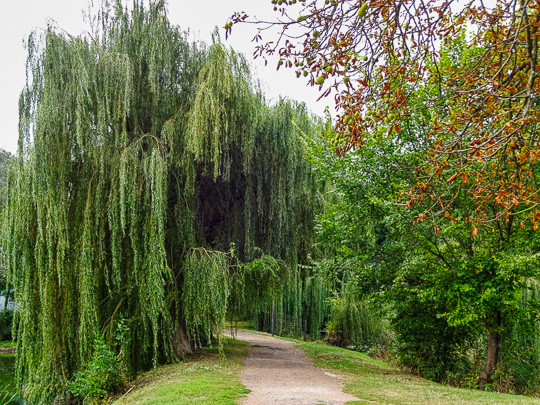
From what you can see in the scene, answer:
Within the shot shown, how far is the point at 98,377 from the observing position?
817 cm

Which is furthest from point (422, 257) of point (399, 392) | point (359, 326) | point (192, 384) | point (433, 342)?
point (359, 326)

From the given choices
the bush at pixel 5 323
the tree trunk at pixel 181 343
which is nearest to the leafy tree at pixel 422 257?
the tree trunk at pixel 181 343

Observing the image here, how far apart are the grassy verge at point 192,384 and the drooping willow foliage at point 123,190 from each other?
0.59 meters

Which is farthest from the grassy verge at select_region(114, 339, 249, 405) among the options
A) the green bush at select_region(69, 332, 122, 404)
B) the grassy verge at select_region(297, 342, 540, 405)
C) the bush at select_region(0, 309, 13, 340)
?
the bush at select_region(0, 309, 13, 340)

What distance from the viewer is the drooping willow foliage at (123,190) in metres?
8.86

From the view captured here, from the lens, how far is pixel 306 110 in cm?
1348

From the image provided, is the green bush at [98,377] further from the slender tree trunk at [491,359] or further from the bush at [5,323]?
the bush at [5,323]

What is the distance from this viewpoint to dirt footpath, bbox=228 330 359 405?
255 inches

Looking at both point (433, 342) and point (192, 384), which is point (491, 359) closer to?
point (433, 342)

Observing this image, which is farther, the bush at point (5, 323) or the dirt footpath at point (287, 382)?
the bush at point (5, 323)

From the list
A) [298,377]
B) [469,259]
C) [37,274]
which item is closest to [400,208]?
[469,259]

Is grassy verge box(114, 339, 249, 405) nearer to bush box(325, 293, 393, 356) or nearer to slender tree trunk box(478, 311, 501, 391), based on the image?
slender tree trunk box(478, 311, 501, 391)

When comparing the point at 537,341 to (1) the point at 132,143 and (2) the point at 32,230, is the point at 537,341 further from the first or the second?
(2) the point at 32,230

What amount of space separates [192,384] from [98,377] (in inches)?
83.6
